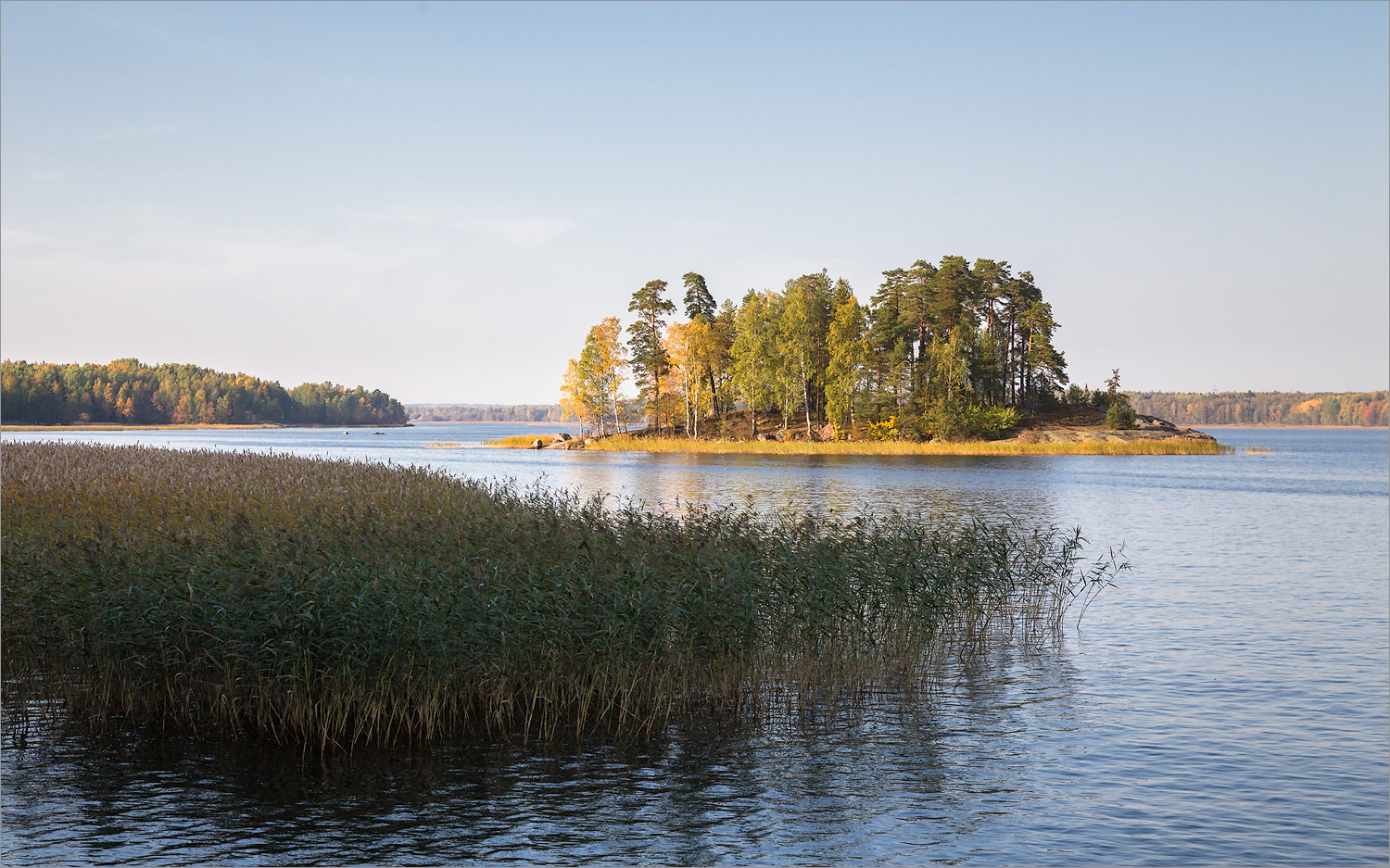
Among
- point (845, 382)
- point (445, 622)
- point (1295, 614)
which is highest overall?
point (845, 382)

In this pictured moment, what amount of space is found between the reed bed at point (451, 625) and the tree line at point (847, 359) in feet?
241

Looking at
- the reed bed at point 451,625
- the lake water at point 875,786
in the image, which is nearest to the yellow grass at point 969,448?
the lake water at point 875,786

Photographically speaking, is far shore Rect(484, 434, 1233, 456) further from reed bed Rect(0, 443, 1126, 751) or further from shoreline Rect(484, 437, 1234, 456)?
reed bed Rect(0, 443, 1126, 751)

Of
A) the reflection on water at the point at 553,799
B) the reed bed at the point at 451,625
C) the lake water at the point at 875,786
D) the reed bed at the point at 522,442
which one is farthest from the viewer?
the reed bed at the point at 522,442

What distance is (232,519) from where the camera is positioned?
17625 millimetres

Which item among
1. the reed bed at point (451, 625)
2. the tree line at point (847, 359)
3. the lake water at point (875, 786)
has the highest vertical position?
the tree line at point (847, 359)

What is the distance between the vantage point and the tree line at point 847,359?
90375 millimetres

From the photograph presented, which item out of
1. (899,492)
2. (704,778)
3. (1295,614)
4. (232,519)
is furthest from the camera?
(899,492)

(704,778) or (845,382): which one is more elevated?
(845,382)

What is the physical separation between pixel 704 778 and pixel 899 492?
119ft

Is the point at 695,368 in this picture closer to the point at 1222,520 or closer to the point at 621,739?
the point at 1222,520

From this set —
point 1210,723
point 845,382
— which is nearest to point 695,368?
point 845,382

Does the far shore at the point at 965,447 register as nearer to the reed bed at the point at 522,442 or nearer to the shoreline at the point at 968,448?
the shoreline at the point at 968,448

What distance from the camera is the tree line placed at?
90375mm
